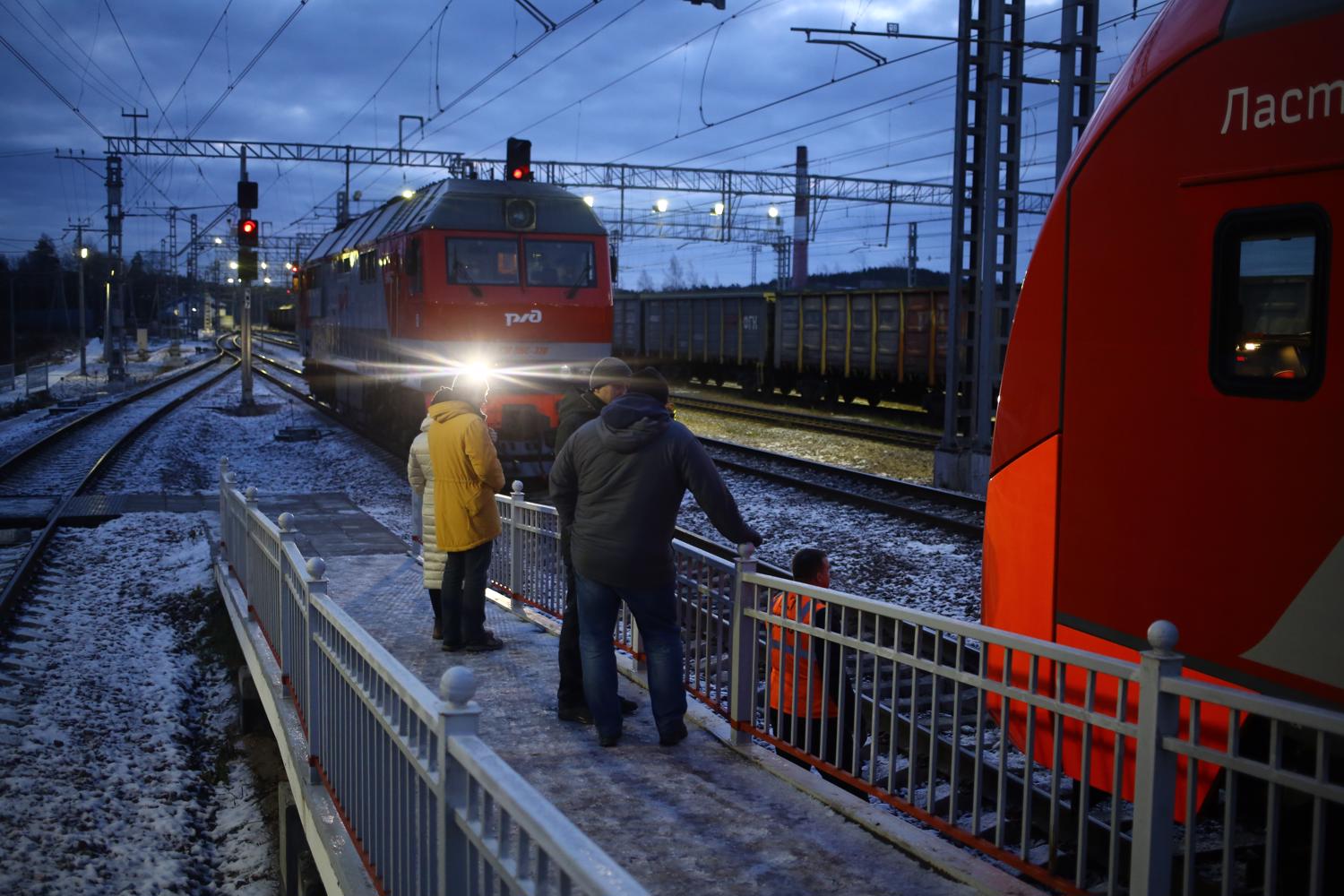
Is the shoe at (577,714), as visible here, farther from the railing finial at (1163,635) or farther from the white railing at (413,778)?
the railing finial at (1163,635)

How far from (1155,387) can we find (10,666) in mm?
8194

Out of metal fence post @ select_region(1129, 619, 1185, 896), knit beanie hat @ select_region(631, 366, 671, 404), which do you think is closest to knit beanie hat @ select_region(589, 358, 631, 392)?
knit beanie hat @ select_region(631, 366, 671, 404)

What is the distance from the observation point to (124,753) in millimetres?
7566

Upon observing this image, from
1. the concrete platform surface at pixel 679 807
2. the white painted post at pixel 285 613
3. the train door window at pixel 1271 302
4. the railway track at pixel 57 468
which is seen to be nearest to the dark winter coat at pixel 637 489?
the concrete platform surface at pixel 679 807

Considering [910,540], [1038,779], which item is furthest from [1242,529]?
[910,540]

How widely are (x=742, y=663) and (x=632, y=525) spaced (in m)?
0.89

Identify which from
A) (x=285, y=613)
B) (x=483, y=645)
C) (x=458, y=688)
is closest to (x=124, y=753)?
(x=285, y=613)

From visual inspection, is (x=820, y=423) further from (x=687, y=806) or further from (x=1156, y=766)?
(x=1156, y=766)

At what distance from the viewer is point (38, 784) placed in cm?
686

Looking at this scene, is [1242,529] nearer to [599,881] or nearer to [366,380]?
[599,881]

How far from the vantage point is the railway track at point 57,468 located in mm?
12094

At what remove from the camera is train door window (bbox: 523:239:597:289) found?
1672 centimetres

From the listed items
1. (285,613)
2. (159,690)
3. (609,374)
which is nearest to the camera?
(609,374)

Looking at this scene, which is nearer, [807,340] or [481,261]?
[481,261]
